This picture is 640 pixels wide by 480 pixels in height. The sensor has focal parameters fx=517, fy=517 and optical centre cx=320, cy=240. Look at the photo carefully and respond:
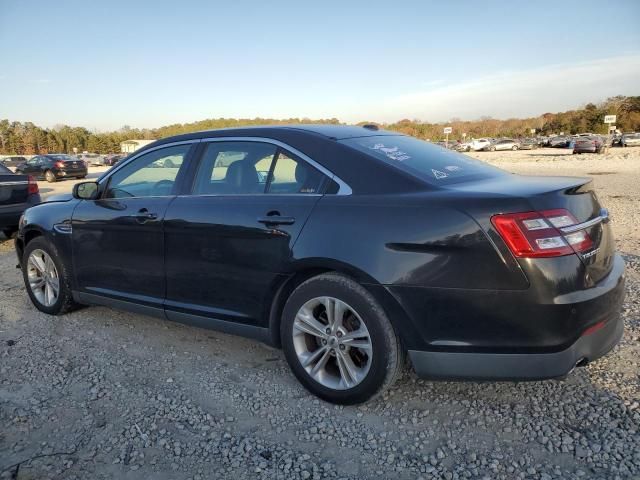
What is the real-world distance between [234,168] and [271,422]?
1678mm

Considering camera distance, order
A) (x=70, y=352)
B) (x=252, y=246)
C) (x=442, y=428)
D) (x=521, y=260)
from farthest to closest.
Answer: (x=70, y=352) < (x=252, y=246) < (x=442, y=428) < (x=521, y=260)

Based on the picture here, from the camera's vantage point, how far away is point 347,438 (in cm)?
269

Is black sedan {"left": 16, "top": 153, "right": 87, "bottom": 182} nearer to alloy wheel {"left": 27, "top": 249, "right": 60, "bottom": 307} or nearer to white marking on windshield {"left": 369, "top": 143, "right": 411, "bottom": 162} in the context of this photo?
alloy wheel {"left": 27, "top": 249, "right": 60, "bottom": 307}

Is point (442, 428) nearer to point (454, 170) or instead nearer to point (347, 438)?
point (347, 438)

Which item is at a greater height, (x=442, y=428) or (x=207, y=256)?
(x=207, y=256)

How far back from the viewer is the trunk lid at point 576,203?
2.54m

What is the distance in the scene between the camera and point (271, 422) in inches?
113

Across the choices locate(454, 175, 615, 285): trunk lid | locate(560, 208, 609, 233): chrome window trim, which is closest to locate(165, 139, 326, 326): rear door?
locate(454, 175, 615, 285): trunk lid

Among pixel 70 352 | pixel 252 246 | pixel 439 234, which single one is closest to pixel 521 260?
pixel 439 234

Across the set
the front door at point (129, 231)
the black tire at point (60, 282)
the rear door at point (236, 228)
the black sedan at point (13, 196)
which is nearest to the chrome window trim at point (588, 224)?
the rear door at point (236, 228)

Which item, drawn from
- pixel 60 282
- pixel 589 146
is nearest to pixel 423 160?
pixel 60 282

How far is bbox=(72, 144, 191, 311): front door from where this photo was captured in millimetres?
3758

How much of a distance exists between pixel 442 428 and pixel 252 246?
1505mm

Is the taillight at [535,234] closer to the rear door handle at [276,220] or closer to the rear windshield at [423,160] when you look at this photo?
the rear windshield at [423,160]
